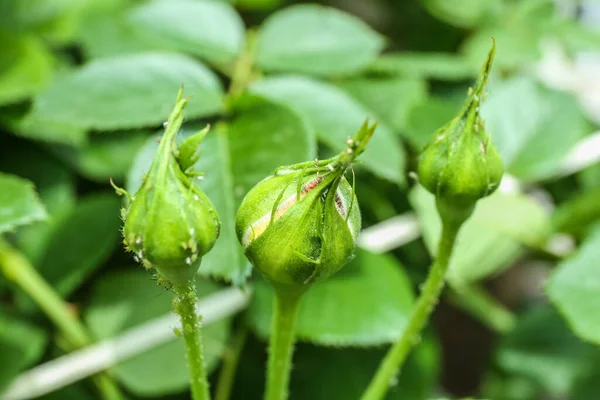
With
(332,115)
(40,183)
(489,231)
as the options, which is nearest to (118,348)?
(40,183)

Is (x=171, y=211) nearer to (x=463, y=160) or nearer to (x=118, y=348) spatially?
(x=463, y=160)

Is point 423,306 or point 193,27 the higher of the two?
point 193,27

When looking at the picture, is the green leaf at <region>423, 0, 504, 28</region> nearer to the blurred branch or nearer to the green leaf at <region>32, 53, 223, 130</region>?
the green leaf at <region>32, 53, 223, 130</region>

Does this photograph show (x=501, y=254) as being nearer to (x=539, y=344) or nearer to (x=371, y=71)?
(x=539, y=344)

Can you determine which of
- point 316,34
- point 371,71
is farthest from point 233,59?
point 371,71

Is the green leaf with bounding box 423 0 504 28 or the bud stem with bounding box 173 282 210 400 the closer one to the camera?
the bud stem with bounding box 173 282 210 400

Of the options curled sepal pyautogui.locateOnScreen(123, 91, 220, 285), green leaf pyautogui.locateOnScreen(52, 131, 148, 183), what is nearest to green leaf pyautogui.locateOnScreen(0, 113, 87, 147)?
green leaf pyautogui.locateOnScreen(52, 131, 148, 183)

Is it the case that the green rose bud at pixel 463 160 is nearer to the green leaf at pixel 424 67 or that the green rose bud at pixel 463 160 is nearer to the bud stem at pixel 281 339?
the bud stem at pixel 281 339
